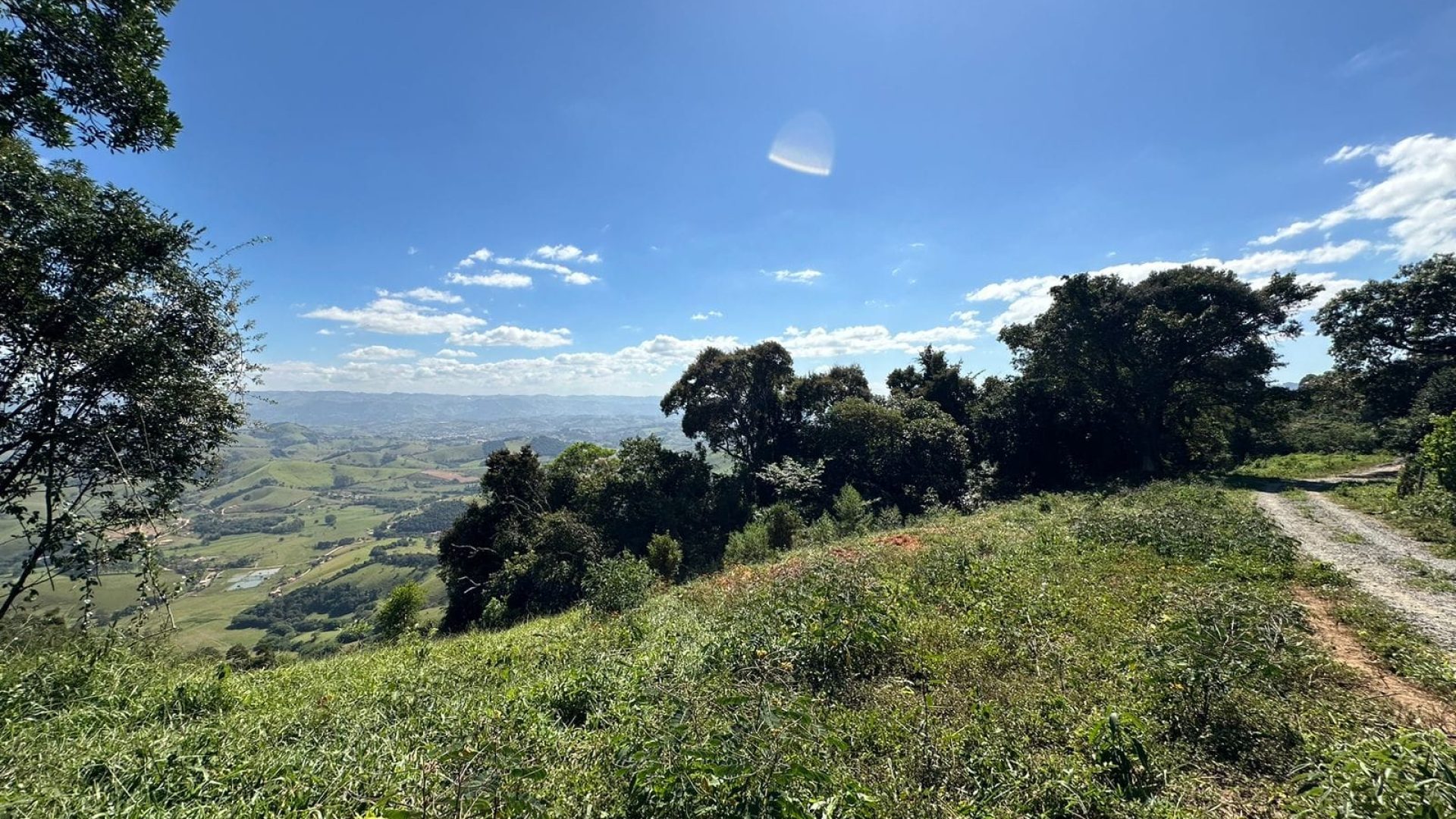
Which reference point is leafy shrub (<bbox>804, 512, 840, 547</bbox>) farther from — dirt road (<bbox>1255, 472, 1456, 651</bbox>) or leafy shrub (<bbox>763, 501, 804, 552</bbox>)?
dirt road (<bbox>1255, 472, 1456, 651</bbox>)

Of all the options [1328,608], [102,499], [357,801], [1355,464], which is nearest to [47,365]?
[102,499]

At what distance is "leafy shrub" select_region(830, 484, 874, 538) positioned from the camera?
1755 cm

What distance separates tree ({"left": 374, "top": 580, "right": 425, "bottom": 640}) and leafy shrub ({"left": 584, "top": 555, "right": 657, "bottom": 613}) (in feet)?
18.3

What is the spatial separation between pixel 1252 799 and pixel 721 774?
3520 mm

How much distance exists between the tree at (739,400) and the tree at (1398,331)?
24465mm

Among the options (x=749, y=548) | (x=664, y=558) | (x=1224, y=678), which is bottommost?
→ (x=664, y=558)

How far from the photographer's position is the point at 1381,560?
8.21m

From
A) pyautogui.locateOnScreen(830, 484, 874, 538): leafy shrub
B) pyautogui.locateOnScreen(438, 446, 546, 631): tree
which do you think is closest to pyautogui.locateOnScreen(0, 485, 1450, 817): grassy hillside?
pyautogui.locateOnScreen(830, 484, 874, 538): leafy shrub

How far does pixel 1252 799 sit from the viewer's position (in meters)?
3.18

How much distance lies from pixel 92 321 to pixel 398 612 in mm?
11473

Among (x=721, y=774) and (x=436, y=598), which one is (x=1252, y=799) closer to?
(x=721, y=774)

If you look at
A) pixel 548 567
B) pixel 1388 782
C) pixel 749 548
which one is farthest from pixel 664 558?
pixel 1388 782

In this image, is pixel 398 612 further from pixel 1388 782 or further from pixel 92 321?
pixel 1388 782

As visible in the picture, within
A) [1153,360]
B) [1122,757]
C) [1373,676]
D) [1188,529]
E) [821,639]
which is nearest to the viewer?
[1122,757]
